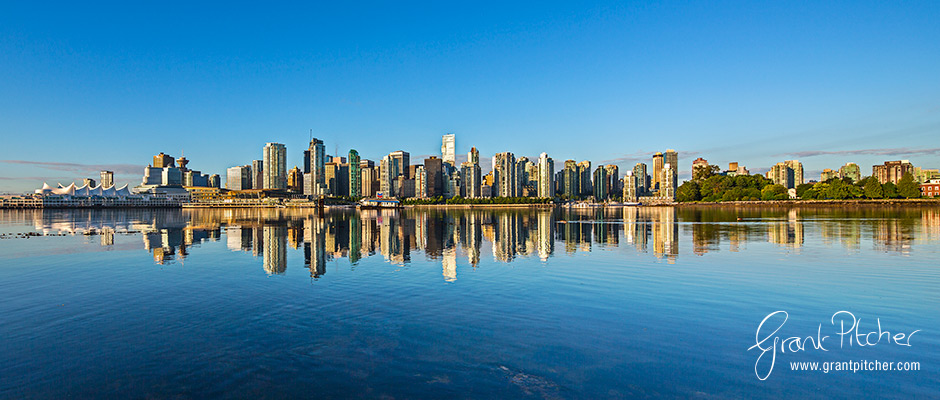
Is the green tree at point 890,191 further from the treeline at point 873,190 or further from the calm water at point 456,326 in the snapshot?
the calm water at point 456,326

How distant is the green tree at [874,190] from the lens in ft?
572

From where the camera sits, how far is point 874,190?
17488 cm

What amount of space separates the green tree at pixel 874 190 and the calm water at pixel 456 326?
18906 centimetres

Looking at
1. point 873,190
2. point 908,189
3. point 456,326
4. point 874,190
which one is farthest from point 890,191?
point 456,326

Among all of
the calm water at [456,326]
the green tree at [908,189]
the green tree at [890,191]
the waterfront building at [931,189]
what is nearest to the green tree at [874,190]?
the green tree at [890,191]

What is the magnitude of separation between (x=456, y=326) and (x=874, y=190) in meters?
219

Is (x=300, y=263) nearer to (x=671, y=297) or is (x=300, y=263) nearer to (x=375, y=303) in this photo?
(x=375, y=303)

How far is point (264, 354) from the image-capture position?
1214 centimetres

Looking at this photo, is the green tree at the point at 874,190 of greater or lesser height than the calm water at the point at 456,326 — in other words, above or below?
above

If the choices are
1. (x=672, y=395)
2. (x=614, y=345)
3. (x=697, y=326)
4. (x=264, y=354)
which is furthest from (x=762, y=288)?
(x=264, y=354)

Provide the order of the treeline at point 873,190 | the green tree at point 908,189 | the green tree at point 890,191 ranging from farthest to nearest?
the green tree at point 890,191 → the treeline at point 873,190 → the green tree at point 908,189

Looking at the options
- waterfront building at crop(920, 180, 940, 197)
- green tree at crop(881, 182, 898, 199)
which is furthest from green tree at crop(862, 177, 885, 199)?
waterfront building at crop(920, 180, 940, 197)

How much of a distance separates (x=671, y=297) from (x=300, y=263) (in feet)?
70.3

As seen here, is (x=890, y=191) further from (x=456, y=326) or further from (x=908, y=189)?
(x=456, y=326)
